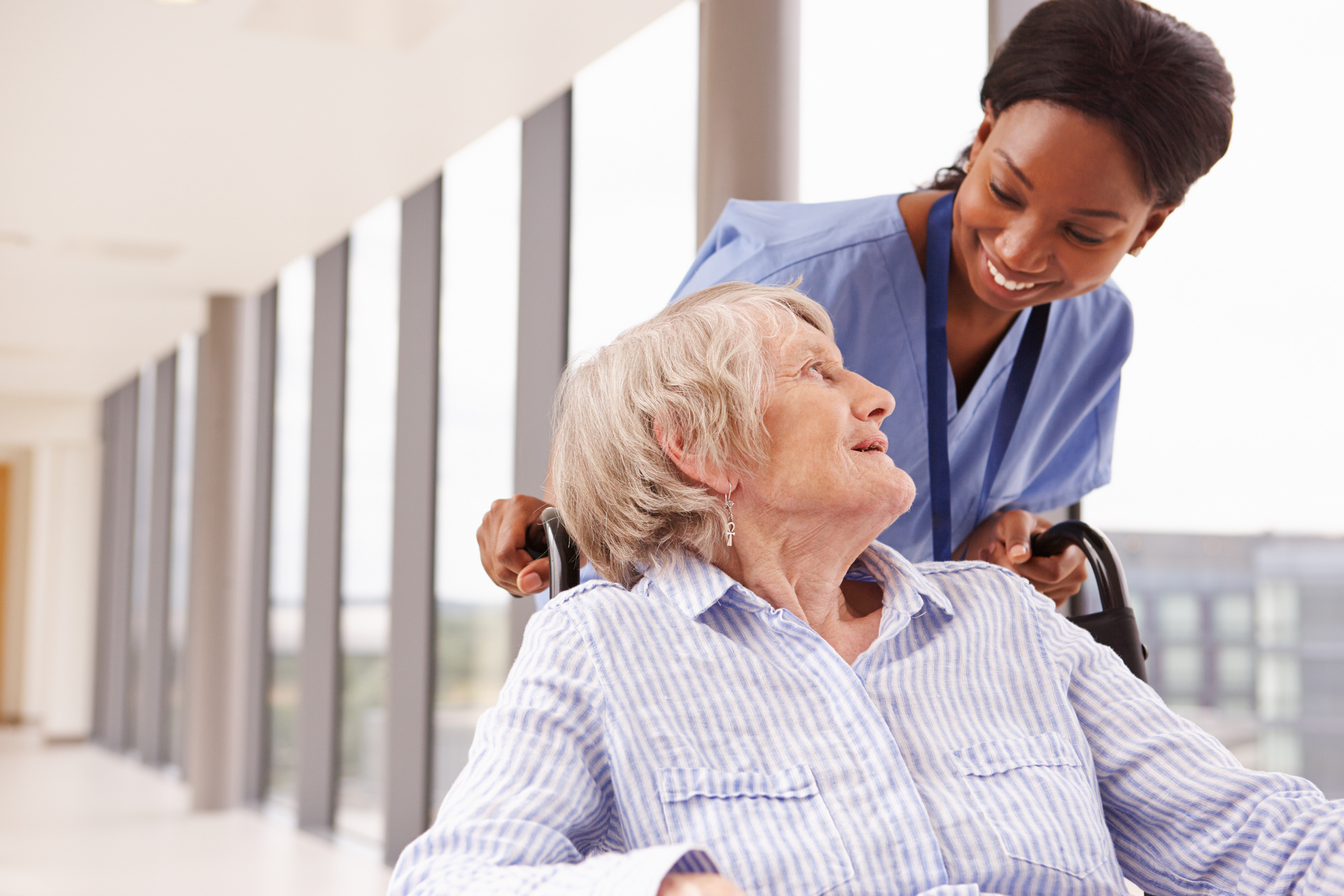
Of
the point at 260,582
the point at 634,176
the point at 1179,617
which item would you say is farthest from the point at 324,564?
the point at 1179,617

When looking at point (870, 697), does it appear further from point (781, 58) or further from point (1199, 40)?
point (781, 58)

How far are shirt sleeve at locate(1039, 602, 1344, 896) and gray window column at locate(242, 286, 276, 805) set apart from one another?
257 inches

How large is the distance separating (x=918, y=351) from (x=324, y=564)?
508 cm

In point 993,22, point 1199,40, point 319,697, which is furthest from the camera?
point 319,697

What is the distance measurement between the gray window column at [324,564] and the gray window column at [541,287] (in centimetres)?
229

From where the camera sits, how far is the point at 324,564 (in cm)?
622

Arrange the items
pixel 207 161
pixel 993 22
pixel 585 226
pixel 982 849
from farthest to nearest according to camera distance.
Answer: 1. pixel 207 161
2. pixel 585 226
3. pixel 993 22
4. pixel 982 849

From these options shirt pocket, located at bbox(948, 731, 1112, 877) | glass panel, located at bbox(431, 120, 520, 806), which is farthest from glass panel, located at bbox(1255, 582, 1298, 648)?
glass panel, located at bbox(431, 120, 520, 806)

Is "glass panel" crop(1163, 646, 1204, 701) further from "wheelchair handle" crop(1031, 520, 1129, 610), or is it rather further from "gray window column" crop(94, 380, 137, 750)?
"gray window column" crop(94, 380, 137, 750)

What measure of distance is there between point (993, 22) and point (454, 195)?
2926mm

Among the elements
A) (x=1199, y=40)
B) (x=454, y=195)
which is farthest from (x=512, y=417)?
(x=1199, y=40)

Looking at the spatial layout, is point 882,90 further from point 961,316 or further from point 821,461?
point 821,461

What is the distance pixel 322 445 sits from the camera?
6.29 m

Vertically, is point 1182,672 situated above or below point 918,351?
below
